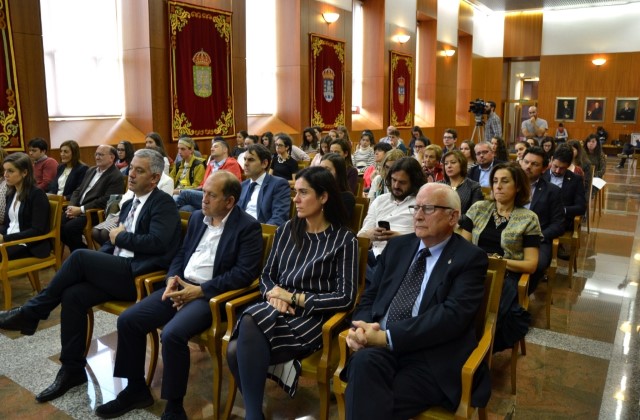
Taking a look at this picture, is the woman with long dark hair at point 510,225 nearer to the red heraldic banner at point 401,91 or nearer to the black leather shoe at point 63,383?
the black leather shoe at point 63,383

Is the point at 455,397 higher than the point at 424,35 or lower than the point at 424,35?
lower

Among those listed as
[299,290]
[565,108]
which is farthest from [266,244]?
[565,108]

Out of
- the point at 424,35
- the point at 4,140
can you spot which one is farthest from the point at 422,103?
the point at 4,140

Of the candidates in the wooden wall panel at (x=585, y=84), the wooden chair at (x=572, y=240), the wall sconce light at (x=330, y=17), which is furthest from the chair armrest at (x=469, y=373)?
the wooden wall panel at (x=585, y=84)

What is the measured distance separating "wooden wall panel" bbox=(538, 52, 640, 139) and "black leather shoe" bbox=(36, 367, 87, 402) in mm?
18506

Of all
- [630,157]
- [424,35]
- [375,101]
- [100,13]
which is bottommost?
[630,157]

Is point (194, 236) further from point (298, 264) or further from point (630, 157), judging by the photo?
point (630, 157)

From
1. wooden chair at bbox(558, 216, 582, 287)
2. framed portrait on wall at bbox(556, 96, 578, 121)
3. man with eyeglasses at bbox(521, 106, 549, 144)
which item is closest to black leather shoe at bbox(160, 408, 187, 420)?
wooden chair at bbox(558, 216, 582, 287)

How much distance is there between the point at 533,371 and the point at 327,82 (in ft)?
29.9

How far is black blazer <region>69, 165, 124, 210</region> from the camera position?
511 cm

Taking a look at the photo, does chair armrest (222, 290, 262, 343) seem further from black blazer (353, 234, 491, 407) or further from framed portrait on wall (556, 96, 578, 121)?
framed portrait on wall (556, 96, 578, 121)

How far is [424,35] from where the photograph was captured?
1589 cm

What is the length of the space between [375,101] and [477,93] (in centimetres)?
747

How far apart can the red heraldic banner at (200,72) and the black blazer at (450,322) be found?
22.3 feet
